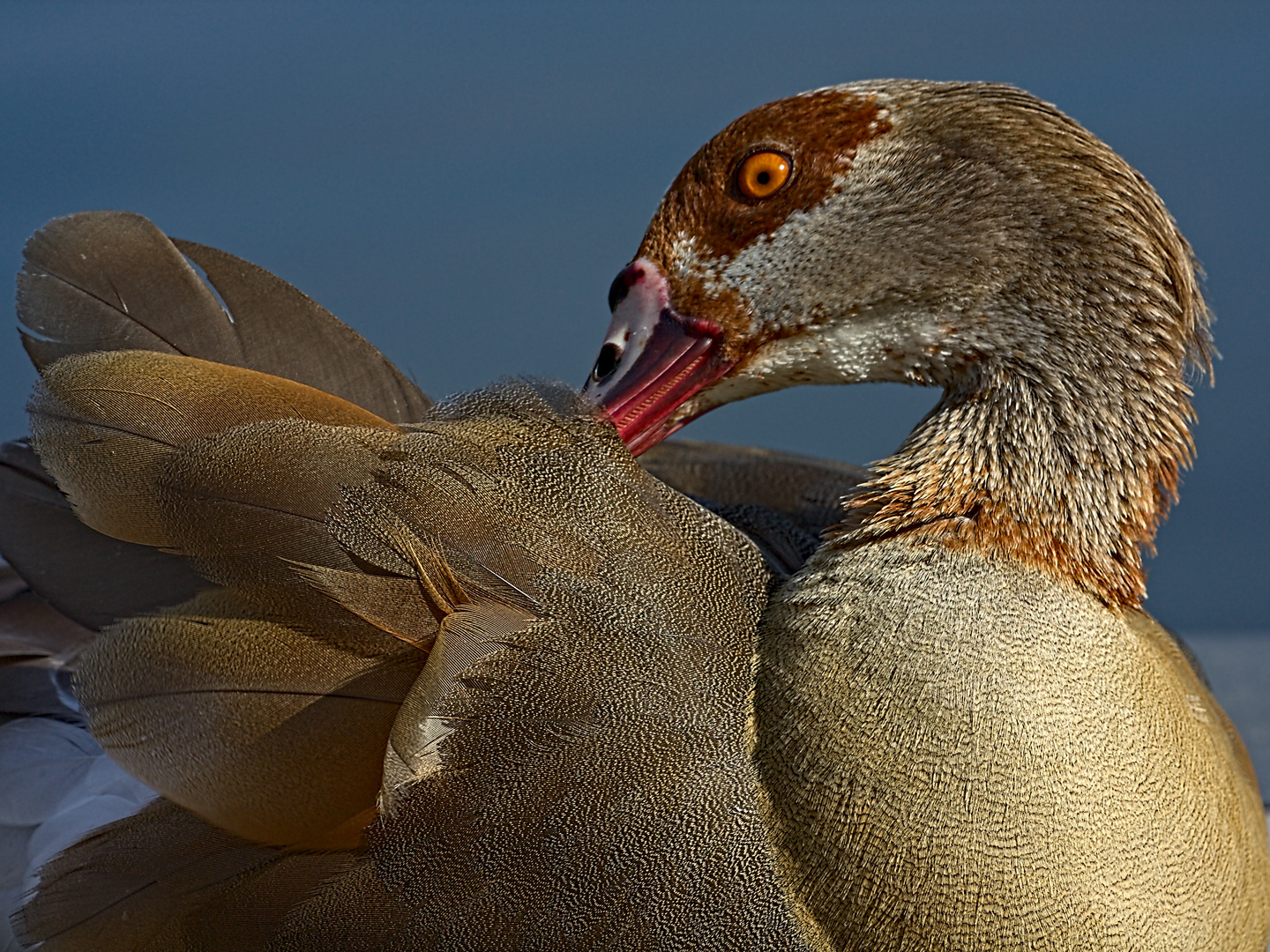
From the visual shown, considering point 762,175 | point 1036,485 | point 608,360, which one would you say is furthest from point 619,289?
point 1036,485

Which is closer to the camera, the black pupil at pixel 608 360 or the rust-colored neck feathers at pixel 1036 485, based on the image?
the rust-colored neck feathers at pixel 1036 485

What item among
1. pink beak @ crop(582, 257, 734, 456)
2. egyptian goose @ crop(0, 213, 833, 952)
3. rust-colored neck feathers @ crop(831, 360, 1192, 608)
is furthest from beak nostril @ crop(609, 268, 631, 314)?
rust-colored neck feathers @ crop(831, 360, 1192, 608)

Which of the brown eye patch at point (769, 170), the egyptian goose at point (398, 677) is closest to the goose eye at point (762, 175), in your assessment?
the brown eye patch at point (769, 170)

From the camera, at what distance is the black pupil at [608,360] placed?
1.47m

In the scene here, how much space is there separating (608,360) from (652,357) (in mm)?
51

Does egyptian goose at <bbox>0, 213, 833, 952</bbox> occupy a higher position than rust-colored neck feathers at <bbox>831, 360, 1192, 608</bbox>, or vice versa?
rust-colored neck feathers at <bbox>831, 360, 1192, 608</bbox>

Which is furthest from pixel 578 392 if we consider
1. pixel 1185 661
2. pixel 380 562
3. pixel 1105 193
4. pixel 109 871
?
pixel 1185 661

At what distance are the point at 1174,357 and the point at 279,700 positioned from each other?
940 mm

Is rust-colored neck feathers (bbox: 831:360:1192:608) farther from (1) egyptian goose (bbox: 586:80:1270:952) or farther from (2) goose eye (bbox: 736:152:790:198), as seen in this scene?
(2) goose eye (bbox: 736:152:790:198)

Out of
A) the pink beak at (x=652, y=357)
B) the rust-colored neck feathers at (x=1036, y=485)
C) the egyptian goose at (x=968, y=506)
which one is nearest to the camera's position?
the egyptian goose at (x=968, y=506)

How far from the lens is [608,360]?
147 cm

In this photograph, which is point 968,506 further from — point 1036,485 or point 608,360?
point 608,360

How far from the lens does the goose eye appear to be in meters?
1.41

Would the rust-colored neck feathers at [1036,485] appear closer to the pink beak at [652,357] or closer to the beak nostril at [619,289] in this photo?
the pink beak at [652,357]
